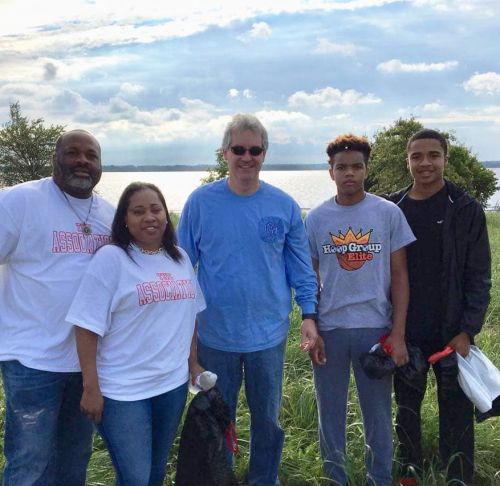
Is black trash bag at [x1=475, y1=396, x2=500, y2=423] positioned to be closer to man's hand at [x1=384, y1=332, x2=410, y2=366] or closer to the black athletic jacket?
the black athletic jacket

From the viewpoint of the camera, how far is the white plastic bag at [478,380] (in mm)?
3344

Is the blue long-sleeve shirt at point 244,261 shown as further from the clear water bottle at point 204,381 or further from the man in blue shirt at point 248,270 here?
the clear water bottle at point 204,381

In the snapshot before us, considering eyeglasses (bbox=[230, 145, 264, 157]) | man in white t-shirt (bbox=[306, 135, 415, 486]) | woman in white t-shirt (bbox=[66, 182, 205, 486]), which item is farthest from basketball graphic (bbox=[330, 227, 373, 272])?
woman in white t-shirt (bbox=[66, 182, 205, 486])

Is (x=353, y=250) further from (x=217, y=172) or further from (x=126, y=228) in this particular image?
(x=217, y=172)

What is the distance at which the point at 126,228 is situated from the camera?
2768 mm

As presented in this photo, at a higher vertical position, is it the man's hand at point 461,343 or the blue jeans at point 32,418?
the man's hand at point 461,343

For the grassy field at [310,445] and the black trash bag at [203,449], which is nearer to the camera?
the black trash bag at [203,449]

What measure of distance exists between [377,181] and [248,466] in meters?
35.8

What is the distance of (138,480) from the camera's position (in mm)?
2670

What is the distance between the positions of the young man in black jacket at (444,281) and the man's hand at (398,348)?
0.20 m

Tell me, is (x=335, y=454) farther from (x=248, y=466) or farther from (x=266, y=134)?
(x=266, y=134)

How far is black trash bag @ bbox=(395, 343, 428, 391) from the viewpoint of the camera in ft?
11.0

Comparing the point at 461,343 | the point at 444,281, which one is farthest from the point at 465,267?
the point at 461,343

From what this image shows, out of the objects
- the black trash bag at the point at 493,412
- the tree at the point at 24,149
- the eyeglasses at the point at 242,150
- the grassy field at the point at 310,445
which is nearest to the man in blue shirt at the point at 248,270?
the eyeglasses at the point at 242,150
